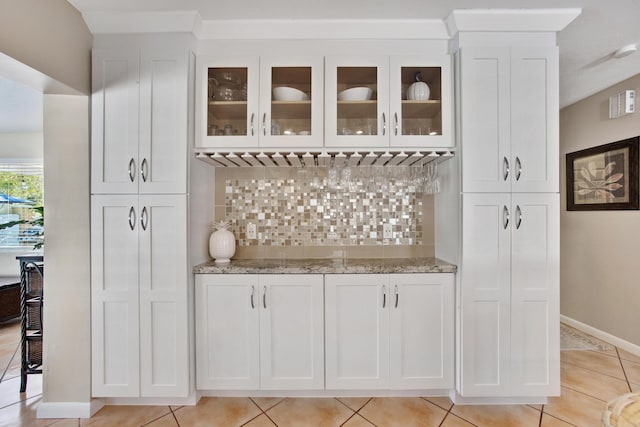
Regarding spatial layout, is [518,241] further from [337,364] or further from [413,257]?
[337,364]

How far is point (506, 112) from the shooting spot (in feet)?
6.10

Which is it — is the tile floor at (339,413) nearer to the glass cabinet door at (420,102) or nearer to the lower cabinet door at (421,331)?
the lower cabinet door at (421,331)

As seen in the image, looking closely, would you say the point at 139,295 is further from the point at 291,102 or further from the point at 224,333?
the point at 291,102

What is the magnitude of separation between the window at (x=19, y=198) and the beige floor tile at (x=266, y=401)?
387 centimetres

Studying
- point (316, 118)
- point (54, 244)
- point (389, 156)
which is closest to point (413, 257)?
point (389, 156)

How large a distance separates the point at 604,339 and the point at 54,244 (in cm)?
459

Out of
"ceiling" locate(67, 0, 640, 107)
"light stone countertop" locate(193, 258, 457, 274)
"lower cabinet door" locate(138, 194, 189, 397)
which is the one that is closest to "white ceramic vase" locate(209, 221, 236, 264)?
"light stone countertop" locate(193, 258, 457, 274)

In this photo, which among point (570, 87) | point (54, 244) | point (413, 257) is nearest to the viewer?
point (54, 244)

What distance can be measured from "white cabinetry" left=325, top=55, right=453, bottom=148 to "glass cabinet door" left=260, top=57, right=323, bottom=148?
0.23 feet

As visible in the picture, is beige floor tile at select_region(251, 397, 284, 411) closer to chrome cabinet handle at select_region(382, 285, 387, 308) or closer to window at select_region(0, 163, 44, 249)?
chrome cabinet handle at select_region(382, 285, 387, 308)

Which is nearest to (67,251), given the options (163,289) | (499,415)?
(163,289)

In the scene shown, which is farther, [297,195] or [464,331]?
[297,195]

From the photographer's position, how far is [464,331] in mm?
1864

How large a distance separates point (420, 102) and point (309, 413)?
2.08 metres
